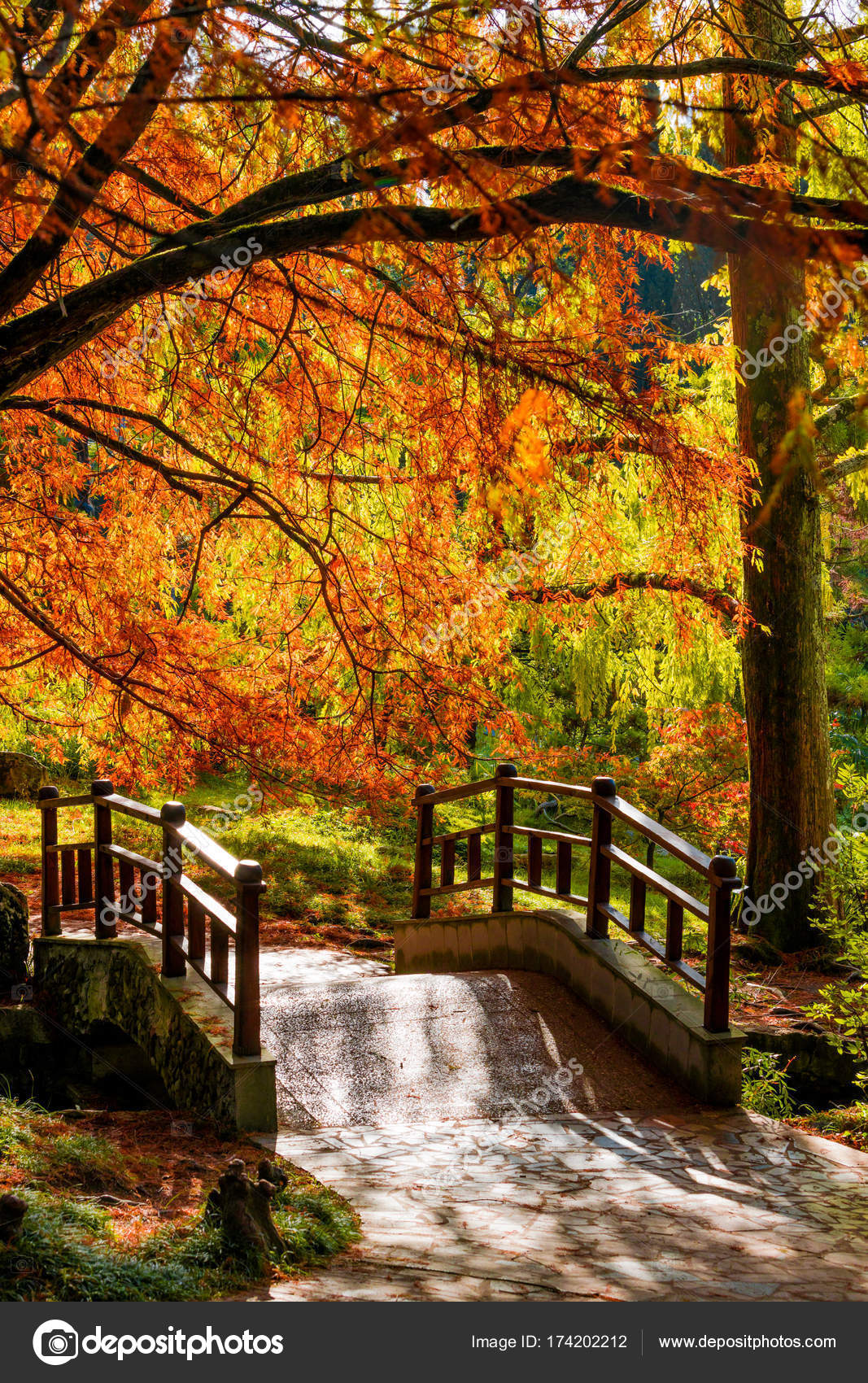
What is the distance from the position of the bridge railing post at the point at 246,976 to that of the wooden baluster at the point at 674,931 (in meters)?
2.11

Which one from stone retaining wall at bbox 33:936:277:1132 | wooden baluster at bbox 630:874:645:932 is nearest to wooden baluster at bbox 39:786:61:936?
stone retaining wall at bbox 33:936:277:1132

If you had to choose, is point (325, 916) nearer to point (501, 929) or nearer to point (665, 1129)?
point (501, 929)

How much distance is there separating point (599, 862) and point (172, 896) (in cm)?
238

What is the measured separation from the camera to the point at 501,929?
24.3ft

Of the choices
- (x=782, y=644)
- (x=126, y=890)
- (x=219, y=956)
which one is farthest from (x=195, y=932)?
(x=782, y=644)

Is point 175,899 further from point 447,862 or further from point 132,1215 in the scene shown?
point 447,862

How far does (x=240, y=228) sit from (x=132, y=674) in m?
2.88

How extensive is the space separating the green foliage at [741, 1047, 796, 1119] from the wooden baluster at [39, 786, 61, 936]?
4.73 meters

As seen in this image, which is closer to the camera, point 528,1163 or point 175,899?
point 528,1163

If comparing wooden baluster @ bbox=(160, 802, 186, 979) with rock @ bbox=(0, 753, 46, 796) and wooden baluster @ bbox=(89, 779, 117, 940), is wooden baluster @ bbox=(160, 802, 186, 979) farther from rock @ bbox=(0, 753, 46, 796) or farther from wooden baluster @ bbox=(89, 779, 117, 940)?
rock @ bbox=(0, 753, 46, 796)

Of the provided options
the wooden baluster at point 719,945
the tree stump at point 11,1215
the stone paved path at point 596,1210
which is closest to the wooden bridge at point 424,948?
the wooden baluster at point 719,945

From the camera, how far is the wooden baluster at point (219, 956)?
5.14 m

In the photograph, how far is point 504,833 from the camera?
24.8 ft

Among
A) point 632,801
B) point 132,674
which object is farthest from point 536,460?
point 632,801
